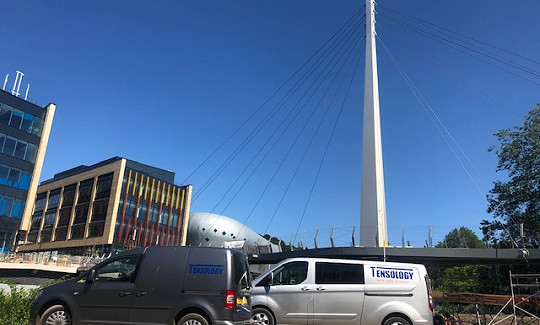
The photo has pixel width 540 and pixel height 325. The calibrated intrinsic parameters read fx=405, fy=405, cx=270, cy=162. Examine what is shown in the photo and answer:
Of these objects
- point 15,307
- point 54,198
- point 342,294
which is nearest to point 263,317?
point 342,294

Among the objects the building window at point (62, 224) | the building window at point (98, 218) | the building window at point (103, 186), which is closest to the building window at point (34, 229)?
the building window at point (62, 224)

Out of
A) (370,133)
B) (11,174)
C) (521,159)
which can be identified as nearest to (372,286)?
(370,133)

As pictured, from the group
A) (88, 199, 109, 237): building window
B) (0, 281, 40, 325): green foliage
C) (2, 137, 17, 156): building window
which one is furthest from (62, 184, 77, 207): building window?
(0, 281, 40, 325): green foliage

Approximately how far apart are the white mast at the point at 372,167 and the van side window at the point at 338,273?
1916 centimetres

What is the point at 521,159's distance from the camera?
124ft

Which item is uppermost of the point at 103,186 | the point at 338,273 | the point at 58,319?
the point at 103,186

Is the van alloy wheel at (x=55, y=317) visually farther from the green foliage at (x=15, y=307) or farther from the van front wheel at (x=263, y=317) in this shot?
the van front wheel at (x=263, y=317)

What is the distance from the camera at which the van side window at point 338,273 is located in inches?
403

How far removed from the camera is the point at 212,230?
99.0 m

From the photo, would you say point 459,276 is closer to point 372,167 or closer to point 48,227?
point 372,167

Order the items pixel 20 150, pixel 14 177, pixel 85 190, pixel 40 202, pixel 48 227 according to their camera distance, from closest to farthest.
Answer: pixel 14 177
pixel 20 150
pixel 85 190
pixel 48 227
pixel 40 202

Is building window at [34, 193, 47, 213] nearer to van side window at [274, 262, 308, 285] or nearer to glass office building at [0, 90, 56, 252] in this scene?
glass office building at [0, 90, 56, 252]

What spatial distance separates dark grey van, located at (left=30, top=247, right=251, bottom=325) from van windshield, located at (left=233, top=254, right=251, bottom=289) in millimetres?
20

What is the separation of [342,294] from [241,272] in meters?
2.93
